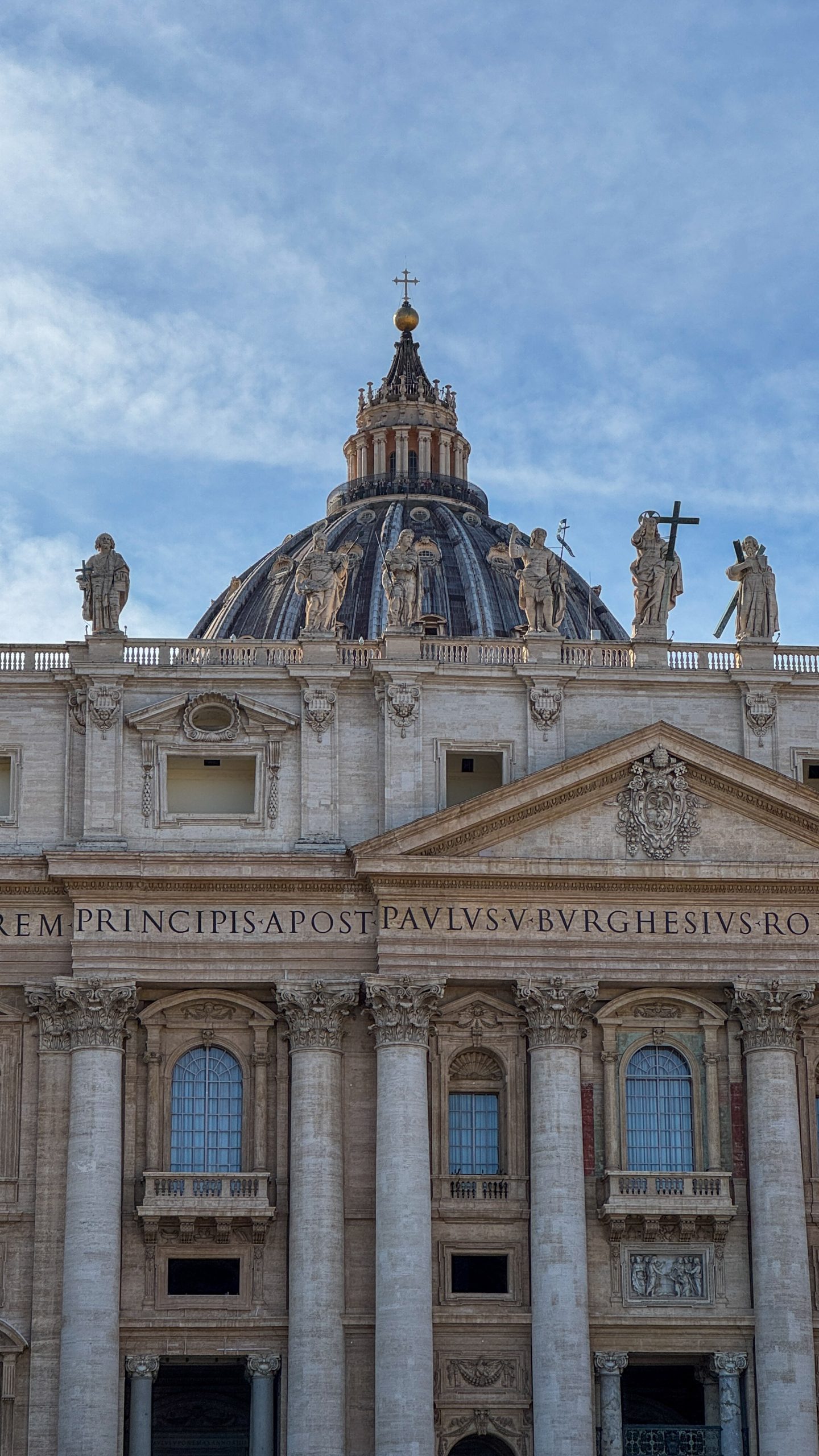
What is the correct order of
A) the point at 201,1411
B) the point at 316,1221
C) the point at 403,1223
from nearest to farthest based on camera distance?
the point at 403,1223
the point at 316,1221
the point at 201,1411

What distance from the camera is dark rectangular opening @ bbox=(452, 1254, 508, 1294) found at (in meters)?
48.5

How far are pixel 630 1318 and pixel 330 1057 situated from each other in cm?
772

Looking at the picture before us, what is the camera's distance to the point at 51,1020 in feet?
160

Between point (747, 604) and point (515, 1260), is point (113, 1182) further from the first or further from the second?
point (747, 604)

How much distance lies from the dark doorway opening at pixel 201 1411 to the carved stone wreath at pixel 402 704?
525 inches

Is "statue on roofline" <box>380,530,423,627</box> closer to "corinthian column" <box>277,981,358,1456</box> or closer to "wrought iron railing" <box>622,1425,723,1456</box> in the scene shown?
"corinthian column" <box>277,981,358,1456</box>

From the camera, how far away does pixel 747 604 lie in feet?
173

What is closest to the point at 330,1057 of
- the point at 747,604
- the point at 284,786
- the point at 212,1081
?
the point at 212,1081

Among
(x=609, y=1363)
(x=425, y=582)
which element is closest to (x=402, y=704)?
(x=609, y=1363)

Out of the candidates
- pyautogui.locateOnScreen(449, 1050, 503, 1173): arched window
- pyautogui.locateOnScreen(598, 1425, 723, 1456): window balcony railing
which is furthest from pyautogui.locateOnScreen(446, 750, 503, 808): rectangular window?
pyautogui.locateOnScreen(598, 1425, 723, 1456): window balcony railing

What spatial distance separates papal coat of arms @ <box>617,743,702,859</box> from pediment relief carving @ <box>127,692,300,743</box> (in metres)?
7.02

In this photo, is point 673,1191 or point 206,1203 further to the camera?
point 673,1191

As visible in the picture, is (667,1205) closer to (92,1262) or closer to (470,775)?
(470,775)

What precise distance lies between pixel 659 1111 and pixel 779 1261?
12.7 feet
